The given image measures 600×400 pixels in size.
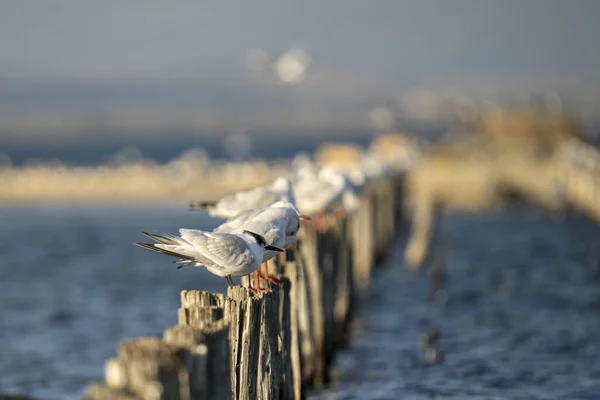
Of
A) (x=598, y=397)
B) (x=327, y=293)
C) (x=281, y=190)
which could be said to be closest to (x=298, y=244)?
(x=281, y=190)

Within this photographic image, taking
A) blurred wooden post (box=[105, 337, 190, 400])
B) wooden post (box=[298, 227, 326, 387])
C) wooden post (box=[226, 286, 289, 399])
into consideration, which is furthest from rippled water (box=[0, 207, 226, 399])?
blurred wooden post (box=[105, 337, 190, 400])

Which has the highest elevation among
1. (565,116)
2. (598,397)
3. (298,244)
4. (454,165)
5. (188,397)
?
(565,116)

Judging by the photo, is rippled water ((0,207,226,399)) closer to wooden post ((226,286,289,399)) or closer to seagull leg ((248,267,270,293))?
seagull leg ((248,267,270,293))

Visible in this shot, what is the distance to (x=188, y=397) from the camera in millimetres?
4332

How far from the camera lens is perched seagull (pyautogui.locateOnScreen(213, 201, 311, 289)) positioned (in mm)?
6895

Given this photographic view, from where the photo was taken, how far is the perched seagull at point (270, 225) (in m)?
6.89

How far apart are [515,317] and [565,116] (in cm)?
4504

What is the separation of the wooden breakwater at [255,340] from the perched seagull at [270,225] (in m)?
0.29

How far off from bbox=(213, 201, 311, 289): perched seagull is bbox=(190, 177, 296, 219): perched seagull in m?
1.42

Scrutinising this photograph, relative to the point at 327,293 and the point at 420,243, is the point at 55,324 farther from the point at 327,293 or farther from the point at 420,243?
the point at 420,243

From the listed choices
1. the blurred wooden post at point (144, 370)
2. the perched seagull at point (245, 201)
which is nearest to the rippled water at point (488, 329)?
the perched seagull at point (245, 201)

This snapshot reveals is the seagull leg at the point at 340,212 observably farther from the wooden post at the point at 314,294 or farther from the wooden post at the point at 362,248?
the wooden post at the point at 314,294

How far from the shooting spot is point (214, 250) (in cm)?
601

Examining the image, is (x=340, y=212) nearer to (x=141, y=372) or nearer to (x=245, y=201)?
(x=245, y=201)
